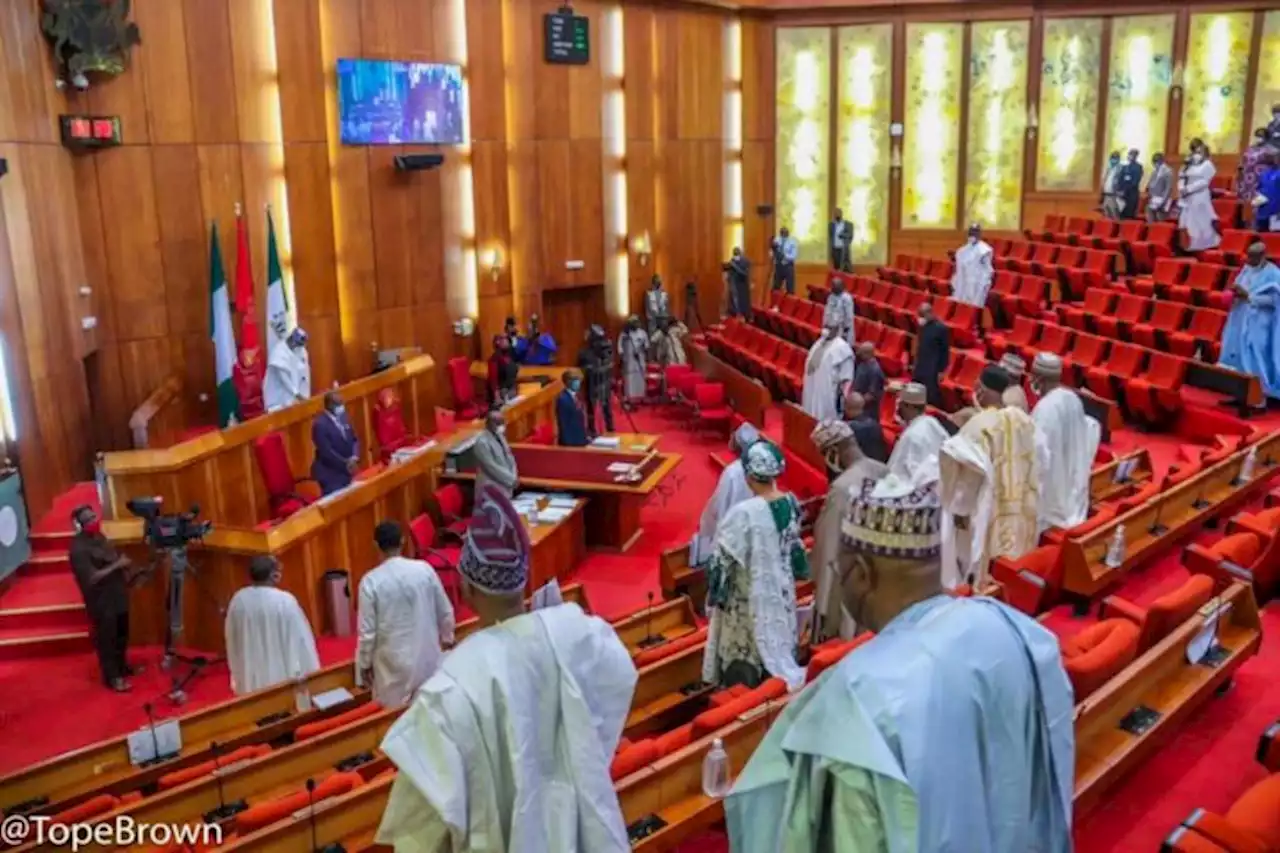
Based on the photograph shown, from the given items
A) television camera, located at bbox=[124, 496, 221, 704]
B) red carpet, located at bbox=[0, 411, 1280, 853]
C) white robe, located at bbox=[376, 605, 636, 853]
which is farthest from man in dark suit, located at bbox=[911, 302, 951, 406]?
white robe, located at bbox=[376, 605, 636, 853]

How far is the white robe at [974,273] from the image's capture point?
44.3 feet

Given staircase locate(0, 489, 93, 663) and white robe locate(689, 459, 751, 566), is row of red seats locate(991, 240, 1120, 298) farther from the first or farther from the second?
staircase locate(0, 489, 93, 663)

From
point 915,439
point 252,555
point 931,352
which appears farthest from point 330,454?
point 931,352

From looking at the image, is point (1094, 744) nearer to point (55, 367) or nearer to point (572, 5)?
point (55, 367)

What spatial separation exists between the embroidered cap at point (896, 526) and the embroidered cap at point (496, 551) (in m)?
0.96

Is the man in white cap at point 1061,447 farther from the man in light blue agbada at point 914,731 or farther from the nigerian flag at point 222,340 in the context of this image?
the nigerian flag at point 222,340

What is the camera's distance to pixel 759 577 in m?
4.76

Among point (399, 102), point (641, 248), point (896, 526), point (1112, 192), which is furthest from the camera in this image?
point (641, 248)

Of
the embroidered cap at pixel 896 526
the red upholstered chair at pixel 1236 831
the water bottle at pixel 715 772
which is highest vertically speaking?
the embroidered cap at pixel 896 526

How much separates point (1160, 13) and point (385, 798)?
55.2 feet

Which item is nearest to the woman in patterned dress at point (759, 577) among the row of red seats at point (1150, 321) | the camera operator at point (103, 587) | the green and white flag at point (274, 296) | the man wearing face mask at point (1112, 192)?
the camera operator at point (103, 587)

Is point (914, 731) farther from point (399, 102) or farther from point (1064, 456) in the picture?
point (399, 102)

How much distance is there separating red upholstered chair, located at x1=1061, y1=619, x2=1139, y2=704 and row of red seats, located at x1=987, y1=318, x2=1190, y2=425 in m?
5.88

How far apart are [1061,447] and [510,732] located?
514 cm
